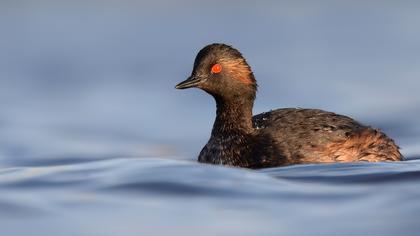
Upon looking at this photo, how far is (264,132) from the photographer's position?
14.0 m

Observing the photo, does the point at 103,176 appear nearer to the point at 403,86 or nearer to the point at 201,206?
the point at 201,206

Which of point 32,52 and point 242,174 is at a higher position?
point 32,52

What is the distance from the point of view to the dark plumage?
13.5m

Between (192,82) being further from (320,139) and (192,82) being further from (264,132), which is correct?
(320,139)


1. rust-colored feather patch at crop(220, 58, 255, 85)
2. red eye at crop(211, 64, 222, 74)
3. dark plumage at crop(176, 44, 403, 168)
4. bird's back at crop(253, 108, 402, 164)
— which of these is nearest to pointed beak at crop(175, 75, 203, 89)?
dark plumage at crop(176, 44, 403, 168)

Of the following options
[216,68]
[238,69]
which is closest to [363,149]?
[238,69]

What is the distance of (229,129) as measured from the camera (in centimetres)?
1447

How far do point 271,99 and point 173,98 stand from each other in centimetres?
140

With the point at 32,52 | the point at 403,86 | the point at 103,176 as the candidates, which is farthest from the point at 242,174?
the point at 32,52

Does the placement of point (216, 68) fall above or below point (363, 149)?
above

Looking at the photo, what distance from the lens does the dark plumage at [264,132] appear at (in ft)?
44.4

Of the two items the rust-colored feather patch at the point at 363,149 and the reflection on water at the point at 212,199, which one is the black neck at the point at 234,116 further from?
the reflection on water at the point at 212,199

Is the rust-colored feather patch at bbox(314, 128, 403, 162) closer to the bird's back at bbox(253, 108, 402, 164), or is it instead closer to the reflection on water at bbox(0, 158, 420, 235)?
the bird's back at bbox(253, 108, 402, 164)

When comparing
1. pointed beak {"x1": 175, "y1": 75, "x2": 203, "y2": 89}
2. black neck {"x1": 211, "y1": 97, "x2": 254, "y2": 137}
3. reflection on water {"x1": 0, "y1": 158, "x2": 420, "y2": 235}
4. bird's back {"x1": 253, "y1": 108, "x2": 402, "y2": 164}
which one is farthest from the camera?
black neck {"x1": 211, "y1": 97, "x2": 254, "y2": 137}
